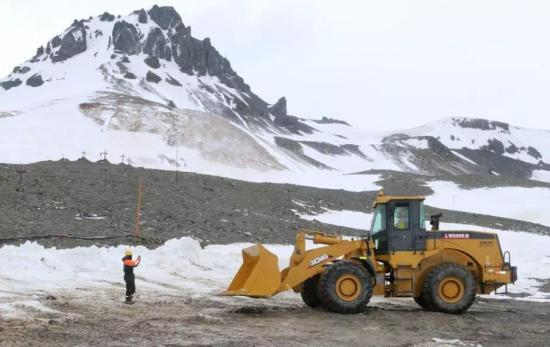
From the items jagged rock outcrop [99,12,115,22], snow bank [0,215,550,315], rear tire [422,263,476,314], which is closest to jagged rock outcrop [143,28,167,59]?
jagged rock outcrop [99,12,115,22]

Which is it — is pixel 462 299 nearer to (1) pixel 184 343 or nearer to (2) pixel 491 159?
(1) pixel 184 343

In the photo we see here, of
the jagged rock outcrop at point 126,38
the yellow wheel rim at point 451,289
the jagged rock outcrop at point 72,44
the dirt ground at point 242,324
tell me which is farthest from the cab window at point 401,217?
the jagged rock outcrop at point 72,44

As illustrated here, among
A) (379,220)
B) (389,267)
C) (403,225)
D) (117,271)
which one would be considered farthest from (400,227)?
(117,271)

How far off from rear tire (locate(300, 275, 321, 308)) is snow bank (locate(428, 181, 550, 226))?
37.4 meters

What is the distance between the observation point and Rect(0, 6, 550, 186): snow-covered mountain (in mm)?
64188

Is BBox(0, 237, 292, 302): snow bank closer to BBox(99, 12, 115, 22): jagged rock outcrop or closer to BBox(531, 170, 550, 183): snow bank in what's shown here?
BBox(99, 12, 115, 22): jagged rock outcrop

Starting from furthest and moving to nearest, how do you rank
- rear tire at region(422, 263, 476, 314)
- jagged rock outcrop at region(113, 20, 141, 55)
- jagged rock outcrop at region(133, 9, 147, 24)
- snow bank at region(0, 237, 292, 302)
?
jagged rock outcrop at region(133, 9, 147, 24), jagged rock outcrop at region(113, 20, 141, 55), snow bank at region(0, 237, 292, 302), rear tire at region(422, 263, 476, 314)

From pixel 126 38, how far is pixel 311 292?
142m

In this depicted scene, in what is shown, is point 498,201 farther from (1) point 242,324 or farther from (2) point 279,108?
(2) point 279,108

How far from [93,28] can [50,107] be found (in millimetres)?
80641

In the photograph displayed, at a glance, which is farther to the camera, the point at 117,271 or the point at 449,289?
the point at 117,271

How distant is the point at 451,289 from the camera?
12.8m

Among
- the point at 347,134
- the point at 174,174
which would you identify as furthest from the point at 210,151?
the point at 347,134

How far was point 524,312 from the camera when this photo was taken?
45.0ft
